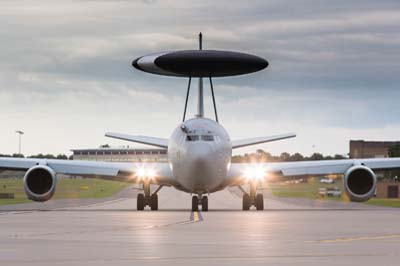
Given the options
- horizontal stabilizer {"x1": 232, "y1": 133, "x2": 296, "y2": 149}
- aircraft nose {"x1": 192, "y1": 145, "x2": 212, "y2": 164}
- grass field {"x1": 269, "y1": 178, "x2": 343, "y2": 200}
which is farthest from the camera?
grass field {"x1": 269, "y1": 178, "x2": 343, "y2": 200}

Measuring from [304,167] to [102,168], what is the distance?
10382 millimetres

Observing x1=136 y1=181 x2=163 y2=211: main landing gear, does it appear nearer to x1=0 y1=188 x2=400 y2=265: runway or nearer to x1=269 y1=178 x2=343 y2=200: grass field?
x1=0 y1=188 x2=400 y2=265: runway

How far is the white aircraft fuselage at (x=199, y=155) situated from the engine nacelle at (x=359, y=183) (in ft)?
21.2

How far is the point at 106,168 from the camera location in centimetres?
5394

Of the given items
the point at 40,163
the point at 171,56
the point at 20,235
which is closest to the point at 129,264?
the point at 20,235

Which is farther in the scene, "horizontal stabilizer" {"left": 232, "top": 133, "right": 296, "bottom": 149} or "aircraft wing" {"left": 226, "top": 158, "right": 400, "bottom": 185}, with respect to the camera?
"aircraft wing" {"left": 226, "top": 158, "right": 400, "bottom": 185}

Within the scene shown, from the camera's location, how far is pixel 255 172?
52438 millimetres

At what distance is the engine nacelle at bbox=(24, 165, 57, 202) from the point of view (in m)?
51.3

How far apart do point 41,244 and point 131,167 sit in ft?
101

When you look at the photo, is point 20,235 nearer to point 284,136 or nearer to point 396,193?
point 284,136

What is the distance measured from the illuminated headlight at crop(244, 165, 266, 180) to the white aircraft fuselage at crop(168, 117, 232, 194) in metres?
2.59

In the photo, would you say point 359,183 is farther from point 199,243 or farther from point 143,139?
point 199,243

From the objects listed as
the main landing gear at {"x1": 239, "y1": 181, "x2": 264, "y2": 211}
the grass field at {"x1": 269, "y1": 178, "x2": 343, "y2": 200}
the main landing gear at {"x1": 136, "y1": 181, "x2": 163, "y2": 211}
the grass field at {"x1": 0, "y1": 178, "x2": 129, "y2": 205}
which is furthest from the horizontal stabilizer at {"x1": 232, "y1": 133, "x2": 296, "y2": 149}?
the grass field at {"x1": 269, "y1": 178, "x2": 343, "y2": 200}

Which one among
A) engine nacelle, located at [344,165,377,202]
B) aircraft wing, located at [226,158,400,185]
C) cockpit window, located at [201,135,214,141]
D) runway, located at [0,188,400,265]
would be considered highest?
cockpit window, located at [201,135,214,141]
